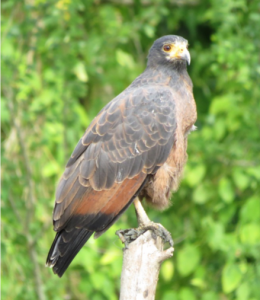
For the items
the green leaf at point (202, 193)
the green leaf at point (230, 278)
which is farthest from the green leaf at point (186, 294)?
the green leaf at point (202, 193)

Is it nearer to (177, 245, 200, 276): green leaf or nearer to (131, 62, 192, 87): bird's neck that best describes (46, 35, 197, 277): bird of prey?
(131, 62, 192, 87): bird's neck

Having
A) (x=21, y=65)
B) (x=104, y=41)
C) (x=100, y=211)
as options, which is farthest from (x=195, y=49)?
(x=100, y=211)

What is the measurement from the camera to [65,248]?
4223 millimetres

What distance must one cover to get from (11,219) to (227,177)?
2.19 meters

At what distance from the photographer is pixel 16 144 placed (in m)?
6.57

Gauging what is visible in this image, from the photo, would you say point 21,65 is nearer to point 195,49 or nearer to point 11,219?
point 11,219

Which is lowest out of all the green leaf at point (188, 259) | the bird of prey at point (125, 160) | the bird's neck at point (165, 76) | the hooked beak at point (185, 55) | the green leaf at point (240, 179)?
the green leaf at point (188, 259)

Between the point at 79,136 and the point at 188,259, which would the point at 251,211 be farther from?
the point at 79,136

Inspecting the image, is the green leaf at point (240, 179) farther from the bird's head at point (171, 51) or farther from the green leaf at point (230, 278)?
the bird's head at point (171, 51)

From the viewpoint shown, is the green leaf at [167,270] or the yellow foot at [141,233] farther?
the green leaf at [167,270]

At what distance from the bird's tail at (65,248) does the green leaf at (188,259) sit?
7.28 feet

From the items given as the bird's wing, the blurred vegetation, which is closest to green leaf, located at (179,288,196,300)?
the blurred vegetation

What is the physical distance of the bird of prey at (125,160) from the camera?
4.35m

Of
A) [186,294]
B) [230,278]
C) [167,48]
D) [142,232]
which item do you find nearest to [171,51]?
[167,48]
